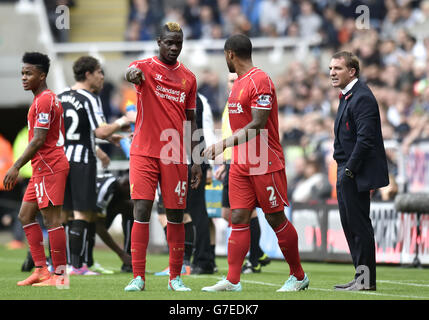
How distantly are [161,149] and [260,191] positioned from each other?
979 mm

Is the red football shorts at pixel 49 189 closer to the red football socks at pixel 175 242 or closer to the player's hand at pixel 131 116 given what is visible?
the red football socks at pixel 175 242

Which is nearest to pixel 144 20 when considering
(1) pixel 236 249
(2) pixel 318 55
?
(2) pixel 318 55

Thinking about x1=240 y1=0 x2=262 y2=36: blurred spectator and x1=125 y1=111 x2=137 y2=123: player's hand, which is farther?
x1=240 y1=0 x2=262 y2=36: blurred spectator

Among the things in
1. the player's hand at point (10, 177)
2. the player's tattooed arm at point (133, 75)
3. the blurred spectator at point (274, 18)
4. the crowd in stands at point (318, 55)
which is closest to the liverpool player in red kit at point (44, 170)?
the player's hand at point (10, 177)

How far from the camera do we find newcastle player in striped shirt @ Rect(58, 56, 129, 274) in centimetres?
1064

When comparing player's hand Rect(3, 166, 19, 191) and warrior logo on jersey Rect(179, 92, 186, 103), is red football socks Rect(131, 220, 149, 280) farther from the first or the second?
player's hand Rect(3, 166, 19, 191)

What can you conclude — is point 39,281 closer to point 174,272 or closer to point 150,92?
point 174,272

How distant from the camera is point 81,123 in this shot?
424 inches

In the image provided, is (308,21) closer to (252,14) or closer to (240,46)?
(252,14)

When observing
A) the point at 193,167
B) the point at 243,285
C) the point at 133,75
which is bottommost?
the point at 243,285

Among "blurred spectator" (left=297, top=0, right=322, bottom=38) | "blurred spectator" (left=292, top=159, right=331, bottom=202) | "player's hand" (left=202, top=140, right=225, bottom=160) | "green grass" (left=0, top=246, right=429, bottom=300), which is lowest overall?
"green grass" (left=0, top=246, right=429, bottom=300)

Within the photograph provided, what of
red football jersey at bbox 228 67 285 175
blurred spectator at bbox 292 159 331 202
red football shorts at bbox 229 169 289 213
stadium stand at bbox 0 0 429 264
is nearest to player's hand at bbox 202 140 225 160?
red football jersey at bbox 228 67 285 175
